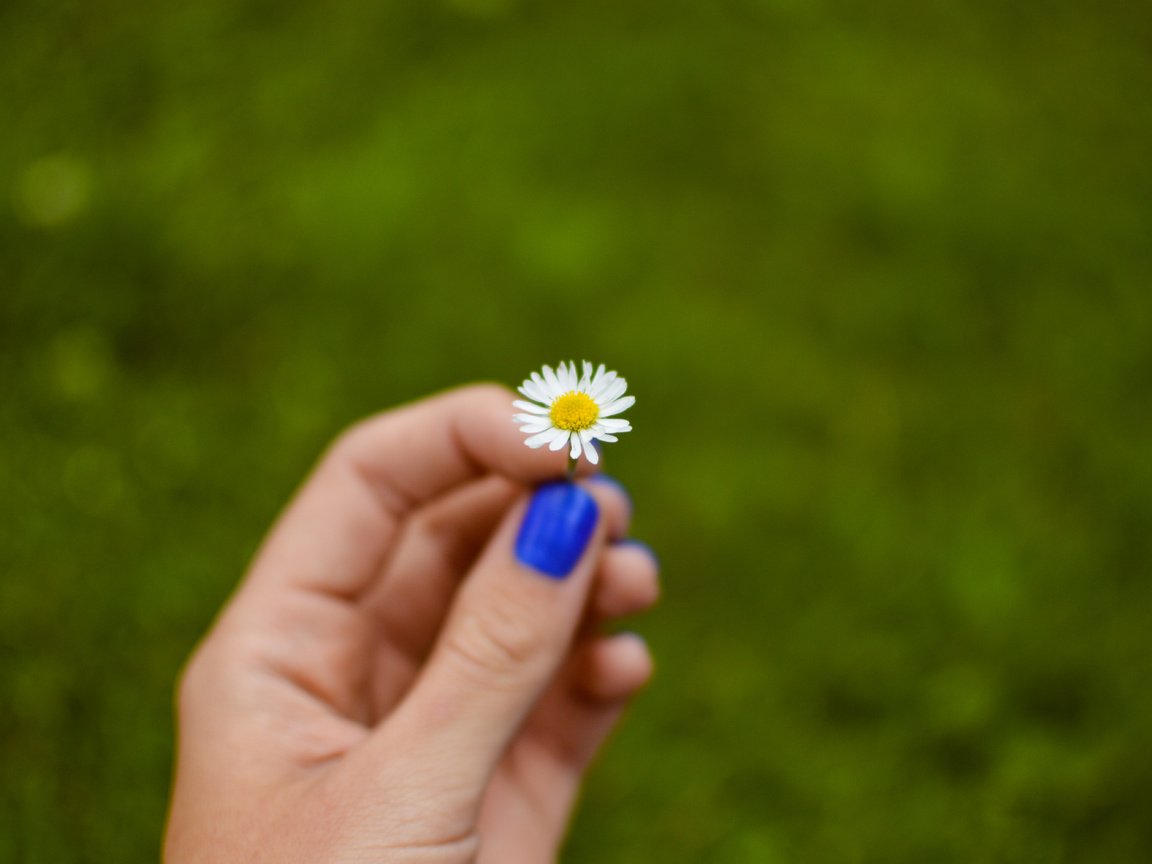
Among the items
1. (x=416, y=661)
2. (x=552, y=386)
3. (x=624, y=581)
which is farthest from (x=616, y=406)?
(x=416, y=661)

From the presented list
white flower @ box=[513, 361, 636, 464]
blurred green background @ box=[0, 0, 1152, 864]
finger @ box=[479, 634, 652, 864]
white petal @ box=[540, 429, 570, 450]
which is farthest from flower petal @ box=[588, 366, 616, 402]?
blurred green background @ box=[0, 0, 1152, 864]

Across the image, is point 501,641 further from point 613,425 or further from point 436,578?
point 436,578

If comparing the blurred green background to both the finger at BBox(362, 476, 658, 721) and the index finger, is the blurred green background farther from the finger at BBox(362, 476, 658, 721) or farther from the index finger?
the index finger

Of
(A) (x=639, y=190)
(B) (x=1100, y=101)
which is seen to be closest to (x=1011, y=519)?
(A) (x=639, y=190)

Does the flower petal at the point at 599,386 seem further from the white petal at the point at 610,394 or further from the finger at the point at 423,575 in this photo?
the finger at the point at 423,575

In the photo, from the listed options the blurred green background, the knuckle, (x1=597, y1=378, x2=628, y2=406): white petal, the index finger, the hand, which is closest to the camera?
the hand

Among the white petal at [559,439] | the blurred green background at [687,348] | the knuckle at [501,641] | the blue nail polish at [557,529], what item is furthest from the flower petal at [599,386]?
the blurred green background at [687,348]

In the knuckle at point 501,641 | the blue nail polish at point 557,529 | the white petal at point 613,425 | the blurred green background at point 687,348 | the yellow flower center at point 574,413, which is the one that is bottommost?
the knuckle at point 501,641
